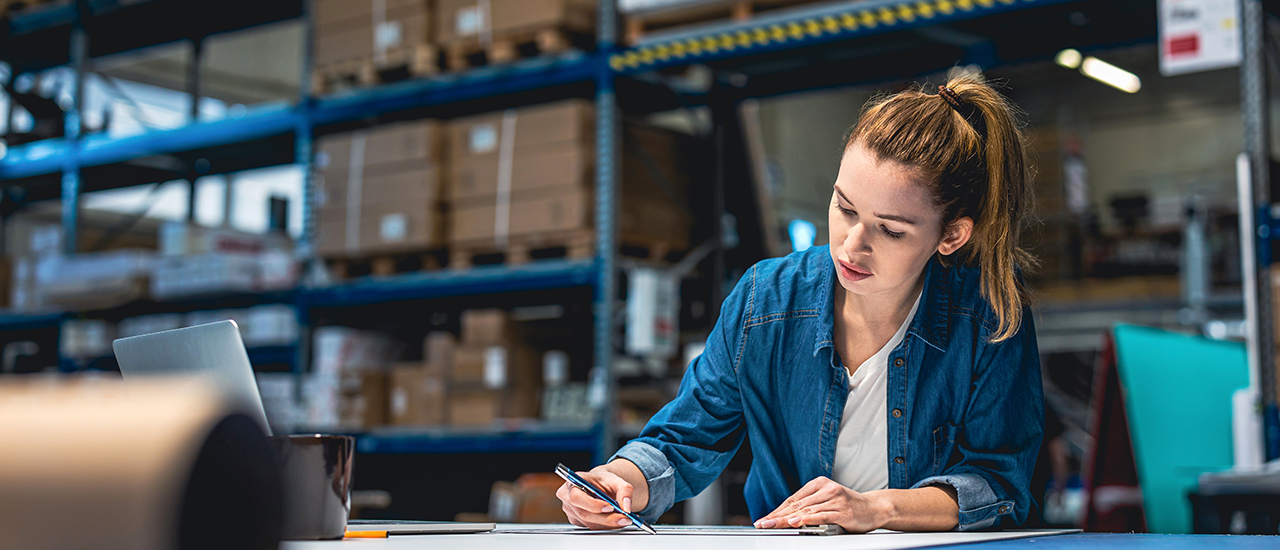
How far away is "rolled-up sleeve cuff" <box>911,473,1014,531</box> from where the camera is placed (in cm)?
177

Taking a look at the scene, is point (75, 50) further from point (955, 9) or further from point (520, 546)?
point (520, 546)

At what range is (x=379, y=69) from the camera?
6.50 meters

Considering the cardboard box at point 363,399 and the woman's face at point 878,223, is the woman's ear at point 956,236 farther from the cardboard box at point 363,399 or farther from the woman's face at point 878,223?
the cardboard box at point 363,399

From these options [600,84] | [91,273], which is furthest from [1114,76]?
[91,273]

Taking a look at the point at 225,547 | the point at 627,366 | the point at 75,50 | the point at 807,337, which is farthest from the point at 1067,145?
the point at 225,547

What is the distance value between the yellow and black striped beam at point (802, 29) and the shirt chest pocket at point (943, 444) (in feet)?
10.7

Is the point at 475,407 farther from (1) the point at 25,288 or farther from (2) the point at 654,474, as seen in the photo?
(2) the point at 654,474

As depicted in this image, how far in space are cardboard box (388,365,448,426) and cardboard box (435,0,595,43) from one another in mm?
1775

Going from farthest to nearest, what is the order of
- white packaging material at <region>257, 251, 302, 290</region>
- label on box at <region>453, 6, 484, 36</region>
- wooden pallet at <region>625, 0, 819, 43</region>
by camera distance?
white packaging material at <region>257, 251, 302, 290</region> < label on box at <region>453, 6, 484, 36</region> < wooden pallet at <region>625, 0, 819, 43</region>

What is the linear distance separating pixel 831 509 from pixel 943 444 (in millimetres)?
384

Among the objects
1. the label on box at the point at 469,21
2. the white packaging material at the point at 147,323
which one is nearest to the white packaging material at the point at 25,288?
the white packaging material at the point at 147,323

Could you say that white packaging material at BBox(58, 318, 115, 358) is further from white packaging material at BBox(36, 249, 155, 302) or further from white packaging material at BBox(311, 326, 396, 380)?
white packaging material at BBox(311, 326, 396, 380)

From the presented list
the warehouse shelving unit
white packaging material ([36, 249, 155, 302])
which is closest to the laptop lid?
the warehouse shelving unit

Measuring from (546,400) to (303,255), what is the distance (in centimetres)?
178
